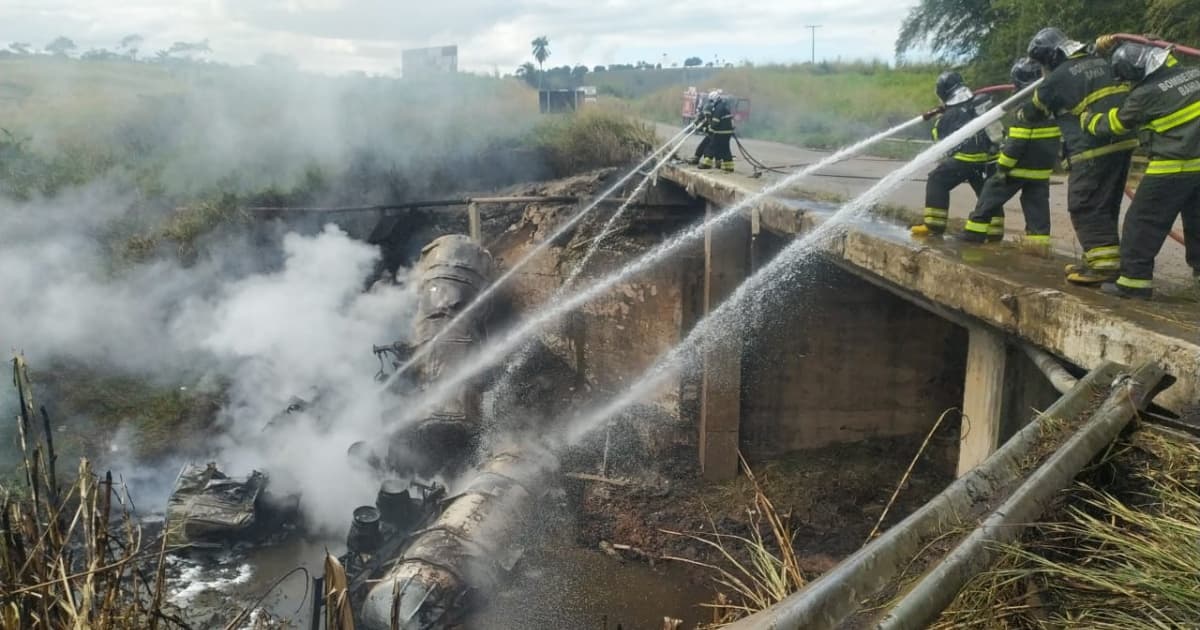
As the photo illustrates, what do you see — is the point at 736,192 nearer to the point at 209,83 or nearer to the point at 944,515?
the point at 944,515

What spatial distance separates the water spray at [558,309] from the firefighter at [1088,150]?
552 cm

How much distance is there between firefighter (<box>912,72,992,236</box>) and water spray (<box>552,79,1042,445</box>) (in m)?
0.13

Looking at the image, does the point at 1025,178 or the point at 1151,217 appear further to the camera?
the point at 1025,178

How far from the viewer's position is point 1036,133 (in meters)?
5.83

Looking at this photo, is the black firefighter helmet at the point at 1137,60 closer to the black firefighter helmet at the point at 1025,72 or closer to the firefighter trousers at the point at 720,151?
the black firefighter helmet at the point at 1025,72

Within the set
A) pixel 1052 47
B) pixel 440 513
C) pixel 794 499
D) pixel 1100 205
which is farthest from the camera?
pixel 794 499

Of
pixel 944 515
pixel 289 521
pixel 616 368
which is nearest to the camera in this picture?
pixel 944 515

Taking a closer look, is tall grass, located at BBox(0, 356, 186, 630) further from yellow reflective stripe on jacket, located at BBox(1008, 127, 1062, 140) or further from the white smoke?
the white smoke

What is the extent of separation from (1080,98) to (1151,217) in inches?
42.5

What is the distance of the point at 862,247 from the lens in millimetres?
7035

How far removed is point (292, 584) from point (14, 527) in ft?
25.9

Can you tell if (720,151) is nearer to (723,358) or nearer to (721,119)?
(721,119)

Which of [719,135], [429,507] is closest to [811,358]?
[719,135]

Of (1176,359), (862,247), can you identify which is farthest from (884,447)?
(1176,359)
